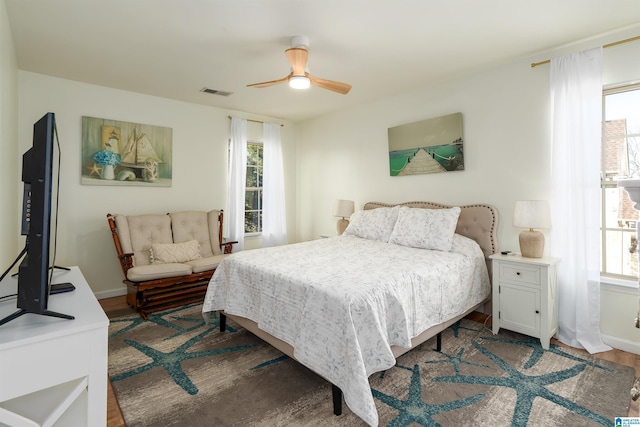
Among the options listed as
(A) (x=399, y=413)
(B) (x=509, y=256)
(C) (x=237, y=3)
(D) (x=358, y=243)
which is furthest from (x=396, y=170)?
(A) (x=399, y=413)

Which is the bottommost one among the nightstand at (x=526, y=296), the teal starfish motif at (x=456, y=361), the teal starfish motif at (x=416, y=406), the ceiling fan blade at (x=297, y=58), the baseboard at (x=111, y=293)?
the teal starfish motif at (x=416, y=406)

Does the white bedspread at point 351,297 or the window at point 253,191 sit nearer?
the white bedspread at point 351,297

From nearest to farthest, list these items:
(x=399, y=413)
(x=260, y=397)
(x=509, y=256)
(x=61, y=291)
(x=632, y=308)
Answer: (x=61, y=291) → (x=399, y=413) → (x=260, y=397) → (x=632, y=308) → (x=509, y=256)

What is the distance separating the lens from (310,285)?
208 centimetres

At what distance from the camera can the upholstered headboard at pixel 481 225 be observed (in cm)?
329

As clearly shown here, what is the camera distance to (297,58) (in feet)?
8.71

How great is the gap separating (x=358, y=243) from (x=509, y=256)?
56.7 inches

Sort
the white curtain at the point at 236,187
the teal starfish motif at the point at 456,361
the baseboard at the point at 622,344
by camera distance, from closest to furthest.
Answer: the teal starfish motif at the point at 456,361, the baseboard at the point at 622,344, the white curtain at the point at 236,187

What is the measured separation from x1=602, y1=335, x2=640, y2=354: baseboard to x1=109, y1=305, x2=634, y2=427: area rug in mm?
348

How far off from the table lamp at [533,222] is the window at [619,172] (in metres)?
0.52

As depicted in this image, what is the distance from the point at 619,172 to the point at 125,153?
5.12 m

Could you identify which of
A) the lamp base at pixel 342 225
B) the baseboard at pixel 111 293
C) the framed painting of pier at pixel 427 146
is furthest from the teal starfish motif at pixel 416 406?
the baseboard at pixel 111 293

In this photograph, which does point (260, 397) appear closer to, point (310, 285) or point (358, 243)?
point (310, 285)

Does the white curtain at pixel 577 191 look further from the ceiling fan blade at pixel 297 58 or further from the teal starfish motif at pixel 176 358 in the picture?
the teal starfish motif at pixel 176 358
